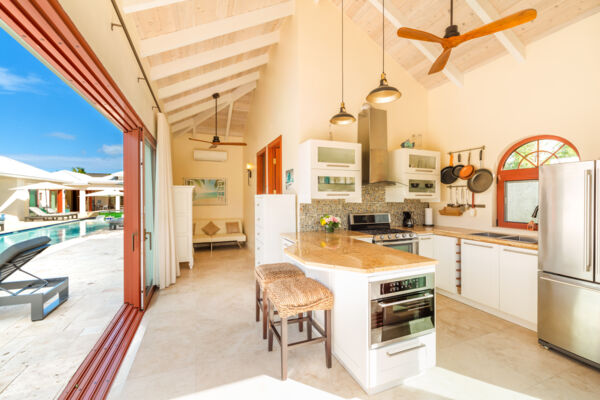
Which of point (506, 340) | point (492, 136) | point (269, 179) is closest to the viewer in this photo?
point (506, 340)

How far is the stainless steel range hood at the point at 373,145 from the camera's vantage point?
340cm

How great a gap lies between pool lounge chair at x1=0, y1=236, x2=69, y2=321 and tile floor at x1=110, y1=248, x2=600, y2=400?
907 millimetres

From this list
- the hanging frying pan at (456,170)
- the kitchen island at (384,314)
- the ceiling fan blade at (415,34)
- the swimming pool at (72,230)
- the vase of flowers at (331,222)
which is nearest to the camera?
the kitchen island at (384,314)

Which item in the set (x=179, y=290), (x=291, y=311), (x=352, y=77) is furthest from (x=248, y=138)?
(x=291, y=311)

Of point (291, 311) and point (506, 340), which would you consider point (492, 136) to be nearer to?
point (506, 340)

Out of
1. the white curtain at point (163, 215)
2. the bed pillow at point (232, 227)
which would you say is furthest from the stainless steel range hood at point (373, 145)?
the bed pillow at point (232, 227)

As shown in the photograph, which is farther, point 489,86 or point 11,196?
point 489,86

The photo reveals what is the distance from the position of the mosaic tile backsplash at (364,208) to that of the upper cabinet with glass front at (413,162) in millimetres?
325

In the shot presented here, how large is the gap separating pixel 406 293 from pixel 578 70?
3.11 meters

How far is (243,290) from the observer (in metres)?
3.64

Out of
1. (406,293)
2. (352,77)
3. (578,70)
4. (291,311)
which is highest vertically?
(352,77)

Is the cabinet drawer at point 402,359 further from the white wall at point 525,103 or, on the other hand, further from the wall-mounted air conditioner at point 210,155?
the wall-mounted air conditioner at point 210,155

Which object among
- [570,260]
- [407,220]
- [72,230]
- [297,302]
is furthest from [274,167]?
[72,230]

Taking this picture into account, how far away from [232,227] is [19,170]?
549 cm
